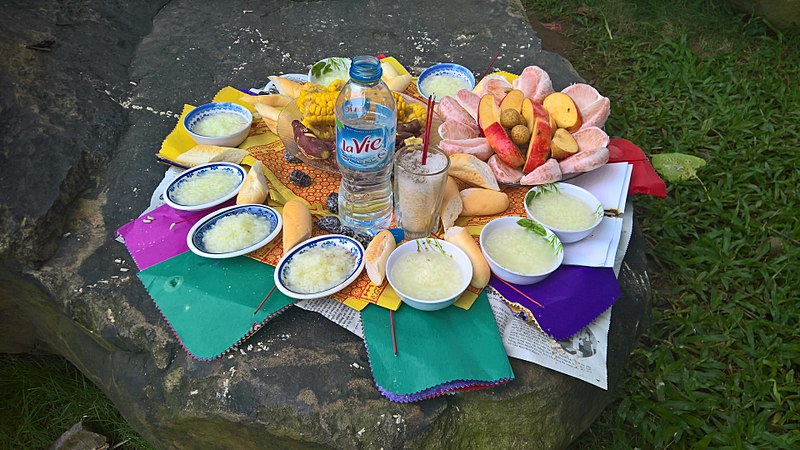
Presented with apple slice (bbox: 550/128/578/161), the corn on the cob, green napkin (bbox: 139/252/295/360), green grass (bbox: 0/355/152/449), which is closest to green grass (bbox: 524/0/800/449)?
apple slice (bbox: 550/128/578/161)

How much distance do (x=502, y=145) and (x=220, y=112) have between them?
1330mm

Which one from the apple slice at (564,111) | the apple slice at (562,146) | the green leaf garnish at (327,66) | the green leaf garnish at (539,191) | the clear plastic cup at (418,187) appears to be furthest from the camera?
the green leaf garnish at (327,66)

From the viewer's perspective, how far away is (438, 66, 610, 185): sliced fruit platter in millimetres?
2568

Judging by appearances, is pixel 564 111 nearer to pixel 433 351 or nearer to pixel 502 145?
pixel 502 145

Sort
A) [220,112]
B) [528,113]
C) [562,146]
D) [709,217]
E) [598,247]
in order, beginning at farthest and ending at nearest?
[709,217]
[220,112]
[528,113]
[562,146]
[598,247]

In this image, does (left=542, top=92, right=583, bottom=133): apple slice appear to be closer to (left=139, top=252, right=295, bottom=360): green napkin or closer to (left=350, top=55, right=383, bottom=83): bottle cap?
(left=350, top=55, right=383, bottom=83): bottle cap

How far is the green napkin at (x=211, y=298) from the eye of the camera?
205 centimetres

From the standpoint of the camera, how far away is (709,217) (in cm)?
376

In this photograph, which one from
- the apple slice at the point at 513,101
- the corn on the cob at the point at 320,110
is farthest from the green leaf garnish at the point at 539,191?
the corn on the cob at the point at 320,110

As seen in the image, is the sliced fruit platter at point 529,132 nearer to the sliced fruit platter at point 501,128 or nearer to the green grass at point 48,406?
the sliced fruit platter at point 501,128

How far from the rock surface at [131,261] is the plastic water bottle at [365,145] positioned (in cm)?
49

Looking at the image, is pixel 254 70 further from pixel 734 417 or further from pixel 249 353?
pixel 734 417

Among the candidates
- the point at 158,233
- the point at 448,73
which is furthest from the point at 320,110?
the point at 448,73

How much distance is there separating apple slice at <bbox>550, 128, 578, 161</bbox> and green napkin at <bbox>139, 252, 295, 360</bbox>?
1.27 m
